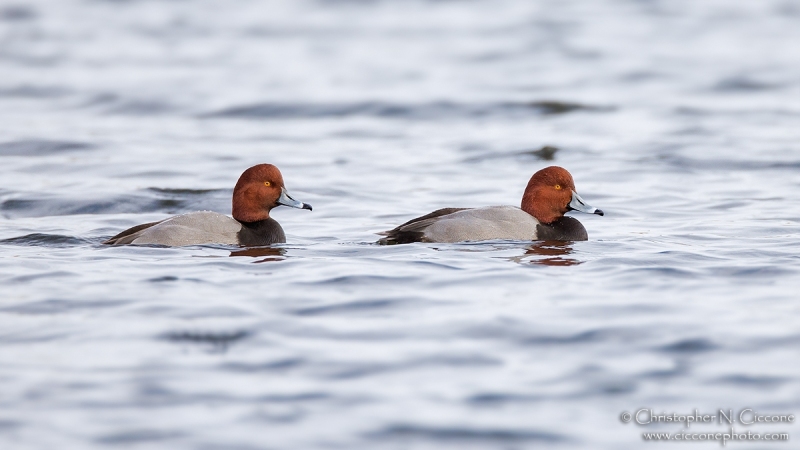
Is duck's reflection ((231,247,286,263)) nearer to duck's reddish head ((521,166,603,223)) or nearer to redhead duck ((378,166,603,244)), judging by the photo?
redhead duck ((378,166,603,244))

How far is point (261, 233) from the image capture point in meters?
10.9

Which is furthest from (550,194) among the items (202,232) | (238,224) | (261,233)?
(202,232)

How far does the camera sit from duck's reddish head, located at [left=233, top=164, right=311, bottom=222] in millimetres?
11016

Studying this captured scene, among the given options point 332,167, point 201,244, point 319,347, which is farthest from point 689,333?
point 332,167

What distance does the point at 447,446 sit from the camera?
6027 mm

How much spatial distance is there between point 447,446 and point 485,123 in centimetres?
1462

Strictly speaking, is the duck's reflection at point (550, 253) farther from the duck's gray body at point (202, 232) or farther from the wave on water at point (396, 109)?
the wave on water at point (396, 109)

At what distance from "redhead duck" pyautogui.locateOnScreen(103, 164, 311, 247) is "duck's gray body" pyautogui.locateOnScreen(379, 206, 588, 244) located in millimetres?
1038

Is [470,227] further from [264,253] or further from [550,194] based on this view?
[264,253]

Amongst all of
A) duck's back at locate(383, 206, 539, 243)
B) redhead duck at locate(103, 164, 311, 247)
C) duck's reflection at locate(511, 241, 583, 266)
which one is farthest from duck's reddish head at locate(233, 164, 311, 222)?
duck's reflection at locate(511, 241, 583, 266)

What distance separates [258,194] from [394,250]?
1437 mm

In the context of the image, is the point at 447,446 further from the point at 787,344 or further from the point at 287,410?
the point at 787,344

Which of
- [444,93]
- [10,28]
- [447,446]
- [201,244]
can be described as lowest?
[447,446]

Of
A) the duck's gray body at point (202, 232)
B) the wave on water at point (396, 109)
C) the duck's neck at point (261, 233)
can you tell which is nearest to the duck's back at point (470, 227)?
the duck's neck at point (261, 233)
